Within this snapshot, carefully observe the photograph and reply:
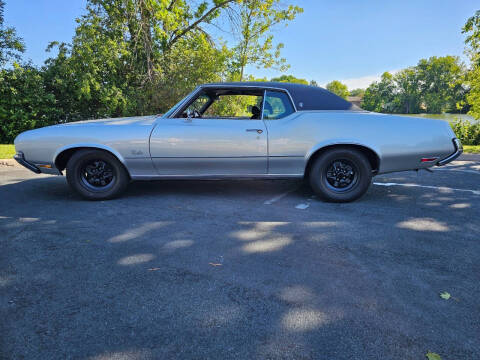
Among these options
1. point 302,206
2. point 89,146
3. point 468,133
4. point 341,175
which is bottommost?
point 302,206

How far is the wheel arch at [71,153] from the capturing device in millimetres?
3924

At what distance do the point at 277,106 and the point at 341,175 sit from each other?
1.30 metres

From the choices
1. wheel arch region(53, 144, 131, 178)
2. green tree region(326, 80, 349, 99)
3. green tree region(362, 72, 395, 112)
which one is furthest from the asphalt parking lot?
green tree region(326, 80, 349, 99)

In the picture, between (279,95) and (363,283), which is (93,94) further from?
(363,283)

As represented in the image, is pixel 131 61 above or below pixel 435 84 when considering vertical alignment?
below

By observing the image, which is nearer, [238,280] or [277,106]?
[238,280]

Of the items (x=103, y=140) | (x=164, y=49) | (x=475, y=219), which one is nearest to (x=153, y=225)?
(x=103, y=140)

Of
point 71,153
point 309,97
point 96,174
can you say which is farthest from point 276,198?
point 71,153

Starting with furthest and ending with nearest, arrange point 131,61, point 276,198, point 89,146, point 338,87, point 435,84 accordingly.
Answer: point 338,87
point 435,84
point 131,61
point 276,198
point 89,146

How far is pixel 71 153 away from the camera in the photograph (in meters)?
4.11

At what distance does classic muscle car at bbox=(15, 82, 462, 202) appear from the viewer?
392 cm

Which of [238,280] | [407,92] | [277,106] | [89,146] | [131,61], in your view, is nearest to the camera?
[238,280]

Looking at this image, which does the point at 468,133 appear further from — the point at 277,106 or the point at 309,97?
the point at 277,106

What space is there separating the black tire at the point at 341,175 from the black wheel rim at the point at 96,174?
2.79 m
